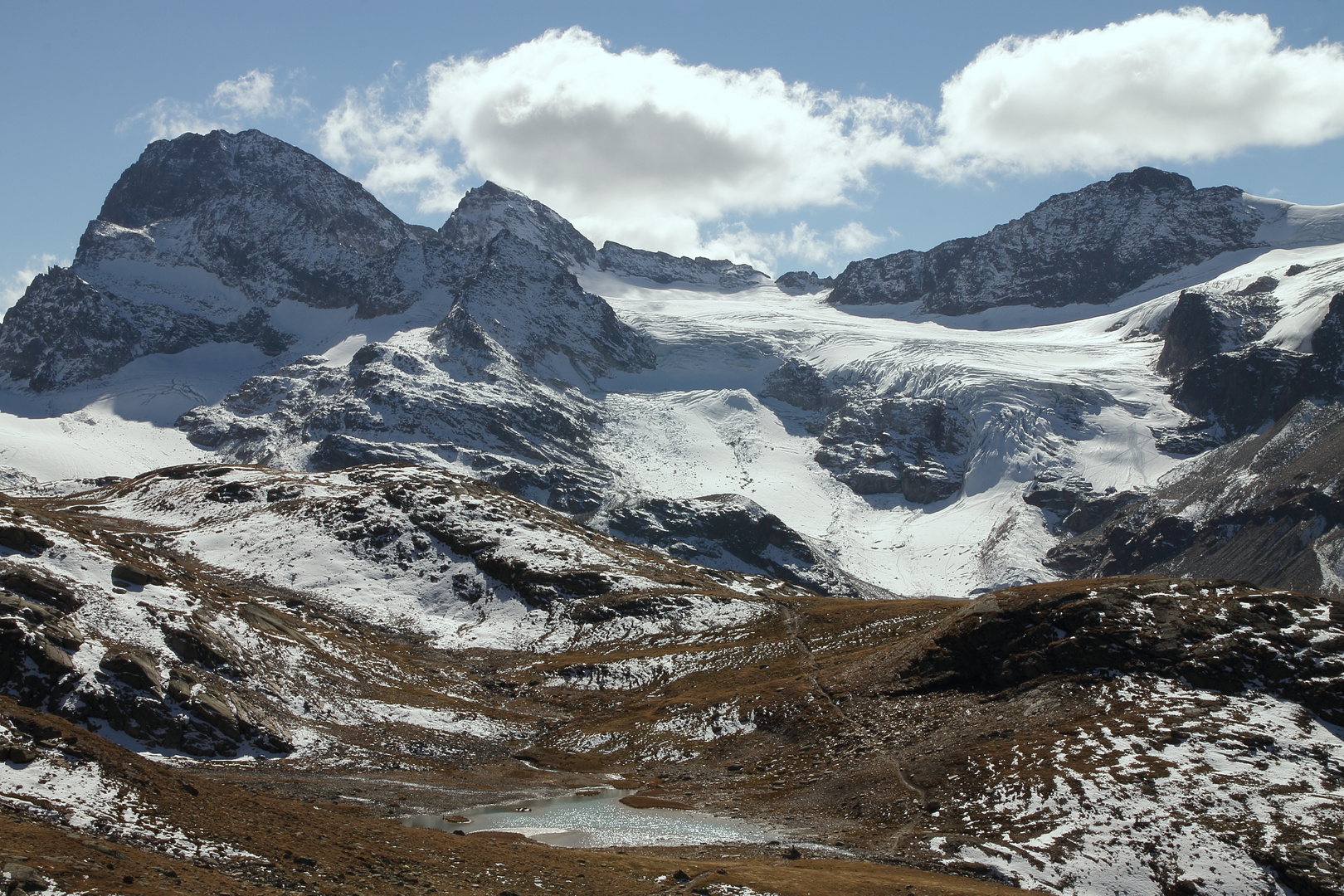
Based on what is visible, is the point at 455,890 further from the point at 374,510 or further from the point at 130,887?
the point at 374,510

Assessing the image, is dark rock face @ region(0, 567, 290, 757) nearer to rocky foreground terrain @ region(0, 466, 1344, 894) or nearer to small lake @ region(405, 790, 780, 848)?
rocky foreground terrain @ region(0, 466, 1344, 894)

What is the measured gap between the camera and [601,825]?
51062 mm

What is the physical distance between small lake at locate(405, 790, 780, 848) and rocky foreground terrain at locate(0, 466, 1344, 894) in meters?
1.77

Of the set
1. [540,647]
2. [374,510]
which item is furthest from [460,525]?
[540,647]

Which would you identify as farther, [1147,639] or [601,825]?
[1147,639]

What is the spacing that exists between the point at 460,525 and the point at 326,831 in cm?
9475

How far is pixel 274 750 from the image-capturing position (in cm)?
5878

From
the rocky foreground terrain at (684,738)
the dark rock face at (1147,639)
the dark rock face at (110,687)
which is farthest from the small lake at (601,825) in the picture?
the dark rock face at (1147,639)

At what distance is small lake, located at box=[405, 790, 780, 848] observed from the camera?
4762 centimetres

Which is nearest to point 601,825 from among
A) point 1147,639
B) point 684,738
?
point 684,738

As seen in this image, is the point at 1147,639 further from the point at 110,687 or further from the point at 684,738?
the point at 110,687

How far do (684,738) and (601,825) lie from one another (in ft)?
66.7

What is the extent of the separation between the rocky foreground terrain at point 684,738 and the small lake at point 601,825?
5.81ft

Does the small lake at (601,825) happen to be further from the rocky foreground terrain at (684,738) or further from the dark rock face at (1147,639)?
the dark rock face at (1147,639)
